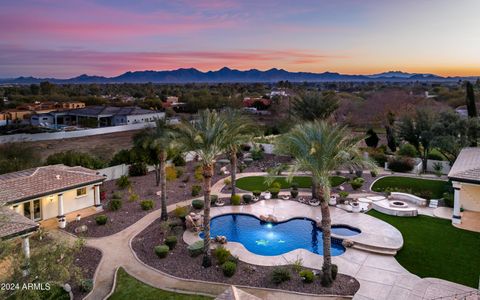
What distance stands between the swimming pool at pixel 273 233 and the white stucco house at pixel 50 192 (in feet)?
30.4

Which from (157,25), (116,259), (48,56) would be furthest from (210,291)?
(48,56)

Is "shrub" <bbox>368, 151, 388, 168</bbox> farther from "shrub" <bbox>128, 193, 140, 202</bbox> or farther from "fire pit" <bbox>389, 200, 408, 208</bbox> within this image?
"shrub" <bbox>128, 193, 140, 202</bbox>

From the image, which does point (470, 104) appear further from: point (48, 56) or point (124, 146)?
point (48, 56)

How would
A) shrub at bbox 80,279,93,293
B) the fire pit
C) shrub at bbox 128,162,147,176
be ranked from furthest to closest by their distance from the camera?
shrub at bbox 128,162,147,176
the fire pit
shrub at bbox 80,279,93,293

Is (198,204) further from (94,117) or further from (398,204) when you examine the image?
(94,117)

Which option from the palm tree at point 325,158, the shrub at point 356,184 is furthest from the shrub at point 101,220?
the shrub at point 356,184

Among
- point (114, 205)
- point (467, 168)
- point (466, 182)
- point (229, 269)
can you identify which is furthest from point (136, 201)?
point (467, 168)

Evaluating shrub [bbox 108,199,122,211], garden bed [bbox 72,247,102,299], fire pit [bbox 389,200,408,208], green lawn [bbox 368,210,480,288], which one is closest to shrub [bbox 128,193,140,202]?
shrub [bbox 108,199,122,211]

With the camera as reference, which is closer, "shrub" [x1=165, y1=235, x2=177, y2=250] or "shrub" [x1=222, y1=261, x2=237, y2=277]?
"shrub" [x1=222, y1=261, x2=237, y2=277]

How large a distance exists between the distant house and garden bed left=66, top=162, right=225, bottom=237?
1625 inches

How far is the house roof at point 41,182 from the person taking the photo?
816 inches

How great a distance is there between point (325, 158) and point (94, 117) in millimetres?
69705

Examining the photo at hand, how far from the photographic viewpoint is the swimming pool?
20.0 metres

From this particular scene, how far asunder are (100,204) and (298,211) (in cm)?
1429
